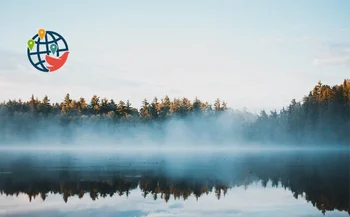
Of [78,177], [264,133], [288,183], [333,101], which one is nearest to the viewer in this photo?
[288,183]

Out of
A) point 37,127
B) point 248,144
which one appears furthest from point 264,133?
point 37,127

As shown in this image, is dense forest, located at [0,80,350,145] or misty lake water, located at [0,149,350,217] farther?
dense forest, located at [0,80,350,145]

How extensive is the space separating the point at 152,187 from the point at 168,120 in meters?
151

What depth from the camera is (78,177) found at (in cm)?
4197

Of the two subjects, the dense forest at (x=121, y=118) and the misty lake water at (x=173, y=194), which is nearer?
the misty lake water at (x=173, y=194)

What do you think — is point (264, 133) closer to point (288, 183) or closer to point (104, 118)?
point (104, 118)

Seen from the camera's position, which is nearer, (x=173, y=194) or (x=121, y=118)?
(x=173, y=194)

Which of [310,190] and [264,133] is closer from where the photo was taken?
[310,190]

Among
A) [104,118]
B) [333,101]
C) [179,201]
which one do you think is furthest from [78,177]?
[104,118]

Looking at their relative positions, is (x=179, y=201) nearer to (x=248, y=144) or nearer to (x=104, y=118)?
(x=104, y=118)

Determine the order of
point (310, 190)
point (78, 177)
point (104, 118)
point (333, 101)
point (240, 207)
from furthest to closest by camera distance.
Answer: point (104, 118), point (333, 101), point (78, 177), point (310, 190), point (240, 207)

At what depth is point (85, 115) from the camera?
182250mm

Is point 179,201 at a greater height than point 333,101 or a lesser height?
lesser

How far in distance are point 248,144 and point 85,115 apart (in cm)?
7625
